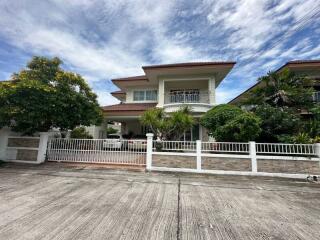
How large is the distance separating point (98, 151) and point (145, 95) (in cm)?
879

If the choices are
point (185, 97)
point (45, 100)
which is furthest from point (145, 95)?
point (45, 100)

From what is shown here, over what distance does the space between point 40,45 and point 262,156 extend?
13589 millimetres

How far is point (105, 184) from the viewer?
5.79 m

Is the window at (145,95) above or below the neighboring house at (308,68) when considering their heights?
below

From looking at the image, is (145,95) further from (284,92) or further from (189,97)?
(284,92)

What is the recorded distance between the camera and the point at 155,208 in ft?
12.8

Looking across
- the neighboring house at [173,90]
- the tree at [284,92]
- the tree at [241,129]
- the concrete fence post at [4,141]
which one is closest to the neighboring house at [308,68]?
the tree at [284,92]

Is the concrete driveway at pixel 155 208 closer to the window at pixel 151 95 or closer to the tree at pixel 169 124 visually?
the tree at pixel 169 124

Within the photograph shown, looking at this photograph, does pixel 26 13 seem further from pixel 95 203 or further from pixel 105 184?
pixel 95 203

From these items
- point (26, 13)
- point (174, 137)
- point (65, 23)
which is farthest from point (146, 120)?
point (26, 13)

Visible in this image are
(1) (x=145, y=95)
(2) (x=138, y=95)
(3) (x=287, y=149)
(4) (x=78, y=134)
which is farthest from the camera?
(2) (x=138, y=95)

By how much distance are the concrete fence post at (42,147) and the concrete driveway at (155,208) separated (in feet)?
6.56

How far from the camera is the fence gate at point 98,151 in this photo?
852cm

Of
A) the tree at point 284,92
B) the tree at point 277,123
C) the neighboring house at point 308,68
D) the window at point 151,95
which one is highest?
the neighboring house at point 308,68
